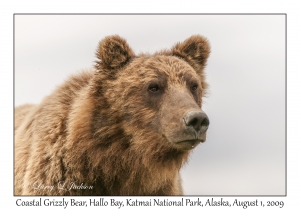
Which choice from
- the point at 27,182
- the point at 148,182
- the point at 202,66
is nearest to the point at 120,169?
the point at 148,182

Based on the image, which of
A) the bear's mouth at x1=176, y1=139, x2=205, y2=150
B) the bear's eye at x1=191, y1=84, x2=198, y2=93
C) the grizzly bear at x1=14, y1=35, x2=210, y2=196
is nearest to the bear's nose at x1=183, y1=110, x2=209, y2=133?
the bear's mouth at x1=176, y1=139, x2=205, y2=150

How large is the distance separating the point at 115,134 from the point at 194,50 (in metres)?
2.48

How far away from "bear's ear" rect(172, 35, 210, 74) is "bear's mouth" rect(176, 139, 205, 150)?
2.40 meters

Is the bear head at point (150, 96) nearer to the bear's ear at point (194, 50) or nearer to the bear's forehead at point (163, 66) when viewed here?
the bear's forehead at point (163, 66)

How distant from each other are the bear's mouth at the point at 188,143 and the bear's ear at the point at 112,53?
2.16 m

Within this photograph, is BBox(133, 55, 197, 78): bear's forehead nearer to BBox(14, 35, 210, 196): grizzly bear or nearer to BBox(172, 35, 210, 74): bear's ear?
BBox(14, 35, 210, 196): grizzly bear

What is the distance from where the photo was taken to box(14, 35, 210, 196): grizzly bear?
8.81 m

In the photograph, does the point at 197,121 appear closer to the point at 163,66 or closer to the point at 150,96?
the point at 150,96

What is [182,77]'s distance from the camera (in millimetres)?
9227

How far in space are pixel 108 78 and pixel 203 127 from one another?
2287 mm

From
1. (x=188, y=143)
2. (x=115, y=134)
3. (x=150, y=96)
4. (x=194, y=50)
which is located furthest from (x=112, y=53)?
(x=188, y=143)

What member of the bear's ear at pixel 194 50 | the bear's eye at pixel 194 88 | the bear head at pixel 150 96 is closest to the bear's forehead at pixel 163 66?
the bear head at pixel 150 96

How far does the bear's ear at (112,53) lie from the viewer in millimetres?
9492
